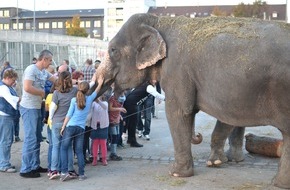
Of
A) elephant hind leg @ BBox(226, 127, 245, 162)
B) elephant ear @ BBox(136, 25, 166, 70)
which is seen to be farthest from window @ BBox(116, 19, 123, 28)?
elephant ear @ BBox(136, 25, 166, 70)

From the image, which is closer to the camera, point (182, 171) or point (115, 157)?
point (182, 171)

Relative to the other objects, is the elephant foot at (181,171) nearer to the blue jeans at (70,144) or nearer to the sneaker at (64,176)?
the blue jeans at (70,144)

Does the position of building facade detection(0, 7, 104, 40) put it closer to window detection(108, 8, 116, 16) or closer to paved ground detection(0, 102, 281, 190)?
window detection(108, 8, 116, 16)

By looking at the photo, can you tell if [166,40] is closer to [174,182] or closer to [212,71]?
[212,71]

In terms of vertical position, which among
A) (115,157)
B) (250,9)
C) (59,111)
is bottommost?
(115,157)

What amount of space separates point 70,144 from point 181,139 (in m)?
1.87

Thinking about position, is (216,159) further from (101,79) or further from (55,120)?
(55,120)

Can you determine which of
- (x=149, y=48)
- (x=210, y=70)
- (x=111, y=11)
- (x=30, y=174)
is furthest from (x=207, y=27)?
(x=111, y=11)

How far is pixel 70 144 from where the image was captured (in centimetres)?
801

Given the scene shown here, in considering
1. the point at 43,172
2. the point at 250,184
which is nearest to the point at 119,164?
the point at 43,172

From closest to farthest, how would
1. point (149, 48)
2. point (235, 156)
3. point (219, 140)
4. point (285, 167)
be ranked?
Answer: point (285, 167)
point (149, 48)
point (219, 140)
point (235, 156)

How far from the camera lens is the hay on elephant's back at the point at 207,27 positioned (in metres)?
7.20

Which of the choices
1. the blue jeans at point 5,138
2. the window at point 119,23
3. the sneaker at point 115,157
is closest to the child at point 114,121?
the sneaker at point 115,157

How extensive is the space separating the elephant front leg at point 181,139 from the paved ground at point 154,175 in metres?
0.18
